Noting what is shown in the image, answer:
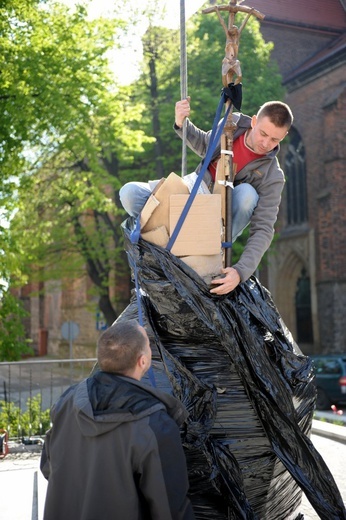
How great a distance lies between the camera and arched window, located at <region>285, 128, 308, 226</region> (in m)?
32.9

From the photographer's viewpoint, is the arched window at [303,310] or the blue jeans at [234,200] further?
the arched window at [303,310]

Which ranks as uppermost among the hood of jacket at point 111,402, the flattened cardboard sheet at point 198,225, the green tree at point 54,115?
the green tree at point 54,115

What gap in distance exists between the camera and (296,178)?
33.0 m

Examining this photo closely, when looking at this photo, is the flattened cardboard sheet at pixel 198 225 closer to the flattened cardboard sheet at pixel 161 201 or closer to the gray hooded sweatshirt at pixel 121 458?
the flattened cardboard sheet at pixel 161 201

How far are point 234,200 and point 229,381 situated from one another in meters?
0.94

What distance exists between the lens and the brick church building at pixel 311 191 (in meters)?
30.8

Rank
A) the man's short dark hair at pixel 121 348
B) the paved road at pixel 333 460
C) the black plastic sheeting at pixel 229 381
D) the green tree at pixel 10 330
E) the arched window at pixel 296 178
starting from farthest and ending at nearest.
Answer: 1. the arched window at pixel 296 178
2. the green tree at pixel 10 330
3. the paved road at pixel 333 460
4. the black plastic sheeting at pixel 229 381
5. the man's short dark hair at pixel 121 348

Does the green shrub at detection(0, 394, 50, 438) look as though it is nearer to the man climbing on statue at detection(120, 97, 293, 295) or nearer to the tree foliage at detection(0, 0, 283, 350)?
the tree foliage at detection(0, 0, 283, 350)

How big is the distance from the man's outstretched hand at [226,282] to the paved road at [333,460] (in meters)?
2.37

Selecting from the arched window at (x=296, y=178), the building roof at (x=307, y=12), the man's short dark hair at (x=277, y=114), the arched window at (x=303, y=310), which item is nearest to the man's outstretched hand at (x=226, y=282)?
the man's short dark hair at (x=277, y=114)

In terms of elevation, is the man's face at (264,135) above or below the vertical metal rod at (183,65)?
below

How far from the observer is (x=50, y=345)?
4556 centimetres

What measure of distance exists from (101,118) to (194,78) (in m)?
6.93

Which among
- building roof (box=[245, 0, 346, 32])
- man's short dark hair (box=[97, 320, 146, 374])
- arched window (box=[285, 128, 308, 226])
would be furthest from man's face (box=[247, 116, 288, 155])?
building roof (box=[245, 0, 346, 32])
